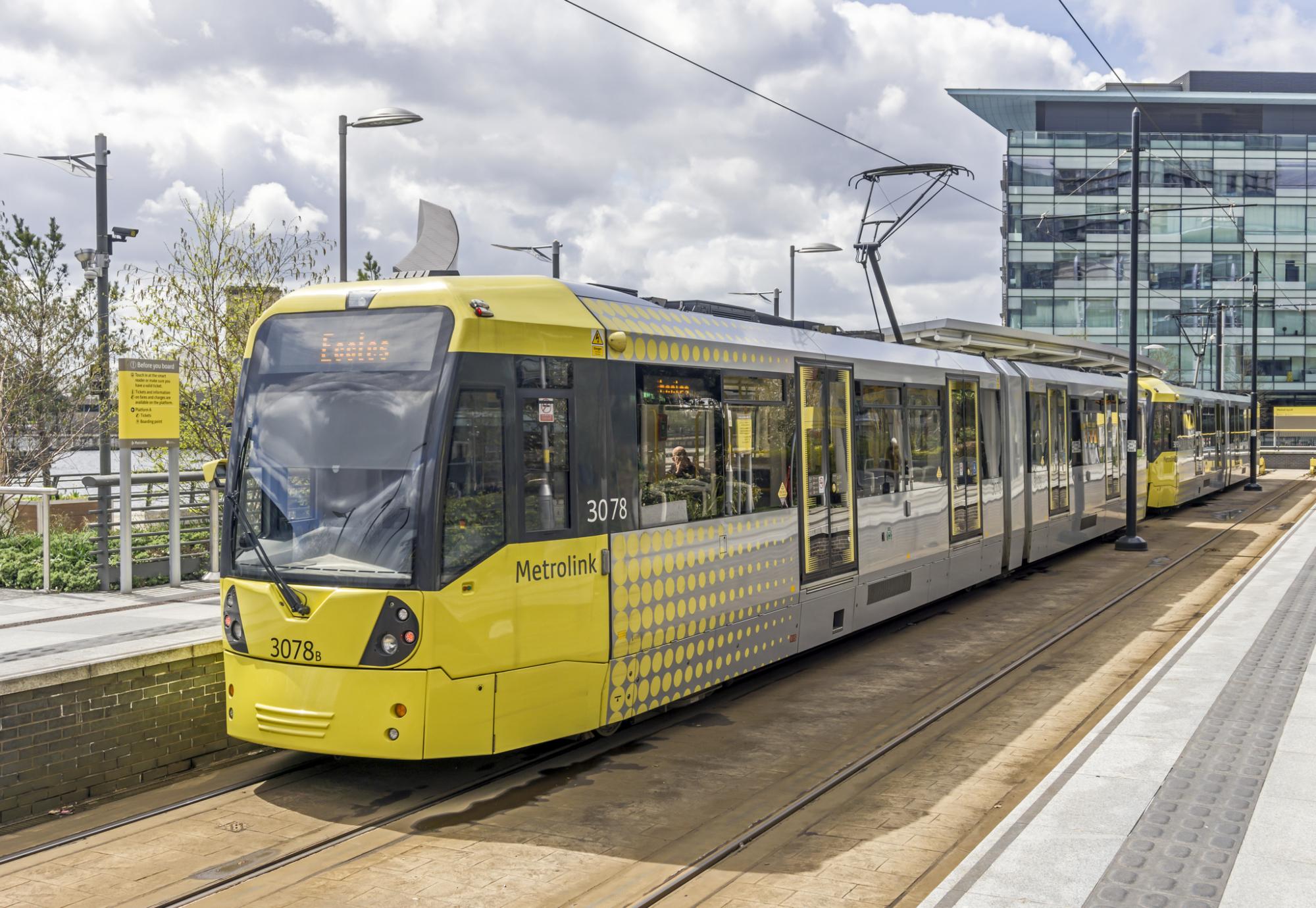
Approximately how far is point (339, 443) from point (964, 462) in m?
9.73

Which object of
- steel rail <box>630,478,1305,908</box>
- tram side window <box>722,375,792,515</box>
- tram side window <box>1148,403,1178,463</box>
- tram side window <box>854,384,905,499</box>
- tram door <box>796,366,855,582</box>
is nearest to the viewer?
steel rail <box>630,478,1305,908</box>

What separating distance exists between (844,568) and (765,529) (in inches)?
76.4

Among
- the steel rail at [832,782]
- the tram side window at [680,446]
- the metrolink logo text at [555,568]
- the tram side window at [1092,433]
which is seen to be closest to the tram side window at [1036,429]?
the tram side window at [1092,433]

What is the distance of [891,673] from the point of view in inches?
A: 451

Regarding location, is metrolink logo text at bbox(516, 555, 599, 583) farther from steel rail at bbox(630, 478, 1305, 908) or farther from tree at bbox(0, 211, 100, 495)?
tree at bbox(0, 211, 100, 495)

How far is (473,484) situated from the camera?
735cm

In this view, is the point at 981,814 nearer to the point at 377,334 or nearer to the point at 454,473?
the point at 454,473

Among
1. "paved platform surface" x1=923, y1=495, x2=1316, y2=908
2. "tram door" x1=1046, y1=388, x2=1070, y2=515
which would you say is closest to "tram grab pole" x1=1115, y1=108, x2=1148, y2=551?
"tram door" x1=1046, y1=388, x2=1070, y2=515

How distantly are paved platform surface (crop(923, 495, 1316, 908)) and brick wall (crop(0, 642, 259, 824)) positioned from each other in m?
5.28

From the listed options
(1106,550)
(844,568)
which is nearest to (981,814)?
(844,568)

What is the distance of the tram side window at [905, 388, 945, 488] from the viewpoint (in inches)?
532

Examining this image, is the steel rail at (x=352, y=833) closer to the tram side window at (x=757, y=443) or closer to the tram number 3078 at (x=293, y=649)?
the tram number 3078 at (x=293, y=649)

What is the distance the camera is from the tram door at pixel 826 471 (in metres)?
11.0

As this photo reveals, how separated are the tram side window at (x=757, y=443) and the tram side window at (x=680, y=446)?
0.19m
